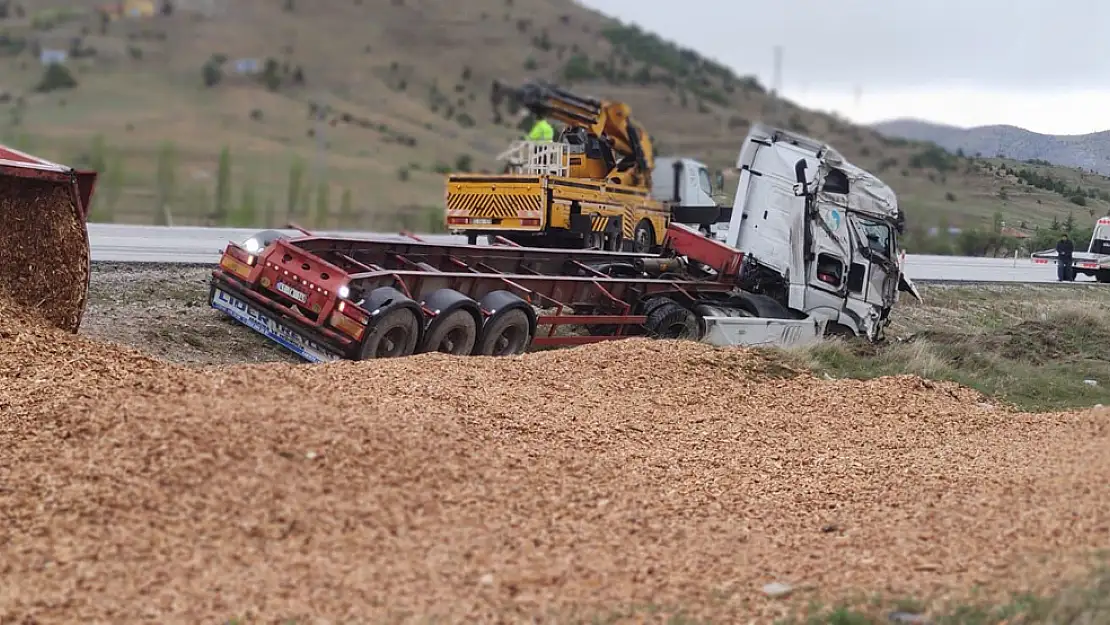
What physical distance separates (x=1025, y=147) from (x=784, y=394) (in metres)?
6.29

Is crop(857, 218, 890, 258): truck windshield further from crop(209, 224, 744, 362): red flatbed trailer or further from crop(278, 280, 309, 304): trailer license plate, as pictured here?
crop(278, 280, 309, 304): trailer license plate

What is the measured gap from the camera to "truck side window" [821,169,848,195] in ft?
50.9

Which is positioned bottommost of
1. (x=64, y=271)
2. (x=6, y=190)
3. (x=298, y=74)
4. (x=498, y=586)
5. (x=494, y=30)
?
(x=498, y=586)

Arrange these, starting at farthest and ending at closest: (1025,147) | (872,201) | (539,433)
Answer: (872,201) < (1025,147) < (539,433)

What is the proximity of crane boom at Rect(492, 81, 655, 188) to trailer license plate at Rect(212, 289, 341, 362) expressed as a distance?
10580mm

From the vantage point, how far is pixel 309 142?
41375mm

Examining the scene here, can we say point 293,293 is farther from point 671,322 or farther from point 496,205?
point 496,205

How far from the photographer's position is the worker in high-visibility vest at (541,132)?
22.8 m

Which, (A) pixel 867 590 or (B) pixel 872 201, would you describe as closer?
(A) pixel 867 590

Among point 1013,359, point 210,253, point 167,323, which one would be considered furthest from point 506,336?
point 210,253

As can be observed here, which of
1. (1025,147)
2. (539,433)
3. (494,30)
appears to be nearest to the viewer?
(539,433)

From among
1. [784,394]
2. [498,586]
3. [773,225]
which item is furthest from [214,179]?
[498,586]

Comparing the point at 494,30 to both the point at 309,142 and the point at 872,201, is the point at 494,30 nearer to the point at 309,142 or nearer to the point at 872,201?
the point at 309,142

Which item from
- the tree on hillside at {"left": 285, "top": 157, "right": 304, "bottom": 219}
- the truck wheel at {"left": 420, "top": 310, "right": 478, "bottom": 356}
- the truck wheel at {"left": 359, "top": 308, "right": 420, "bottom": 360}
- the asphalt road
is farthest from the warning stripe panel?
the tree on hillside at {"left": 285, "top": 157, "right": 304, "bottom": 219}
